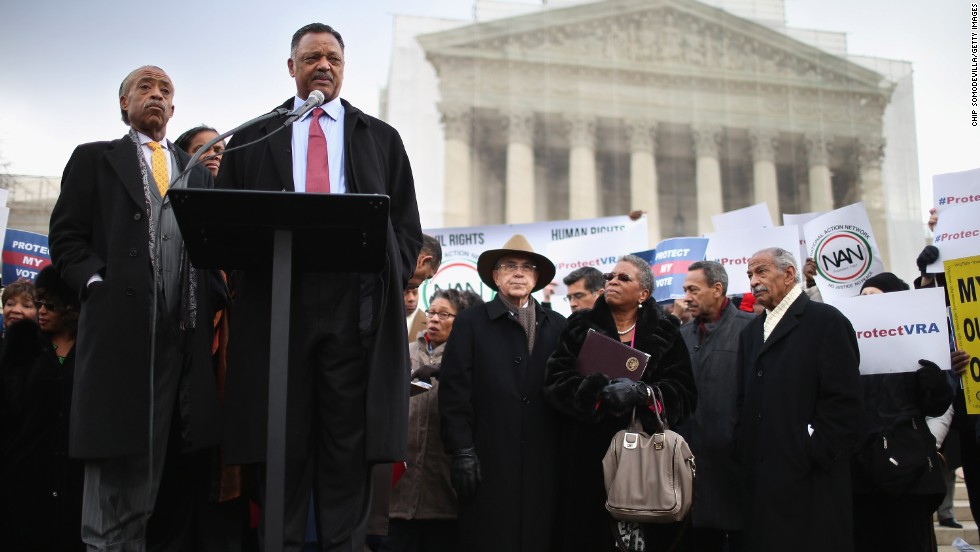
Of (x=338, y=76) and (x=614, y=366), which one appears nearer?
(x=338, y=76)

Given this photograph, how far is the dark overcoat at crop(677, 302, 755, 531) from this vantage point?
16.5ft

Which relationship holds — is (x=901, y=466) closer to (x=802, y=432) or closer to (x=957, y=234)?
(x=802, y=432)

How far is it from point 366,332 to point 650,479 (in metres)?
1.88

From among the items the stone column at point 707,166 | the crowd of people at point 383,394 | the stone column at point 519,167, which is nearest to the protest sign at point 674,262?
the crowd of people at point 383,394

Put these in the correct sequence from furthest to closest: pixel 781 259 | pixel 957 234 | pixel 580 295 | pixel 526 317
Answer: pixel 580 295
pixel 957 234
pixel 526 317
pixel 781 259

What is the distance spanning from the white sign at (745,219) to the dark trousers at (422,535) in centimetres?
452

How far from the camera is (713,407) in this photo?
538 centimetres

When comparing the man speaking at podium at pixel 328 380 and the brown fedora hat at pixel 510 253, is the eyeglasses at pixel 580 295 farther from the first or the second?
the man speaking at podium at pixel 328 380

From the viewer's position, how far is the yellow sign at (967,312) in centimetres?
529

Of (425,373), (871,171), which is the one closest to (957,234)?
(425,373)

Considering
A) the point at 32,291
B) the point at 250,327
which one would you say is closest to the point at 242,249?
the point at 250,327

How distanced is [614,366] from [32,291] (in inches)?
132

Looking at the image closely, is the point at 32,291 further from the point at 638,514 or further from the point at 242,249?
the point at 638,514

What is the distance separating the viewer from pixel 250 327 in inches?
128
